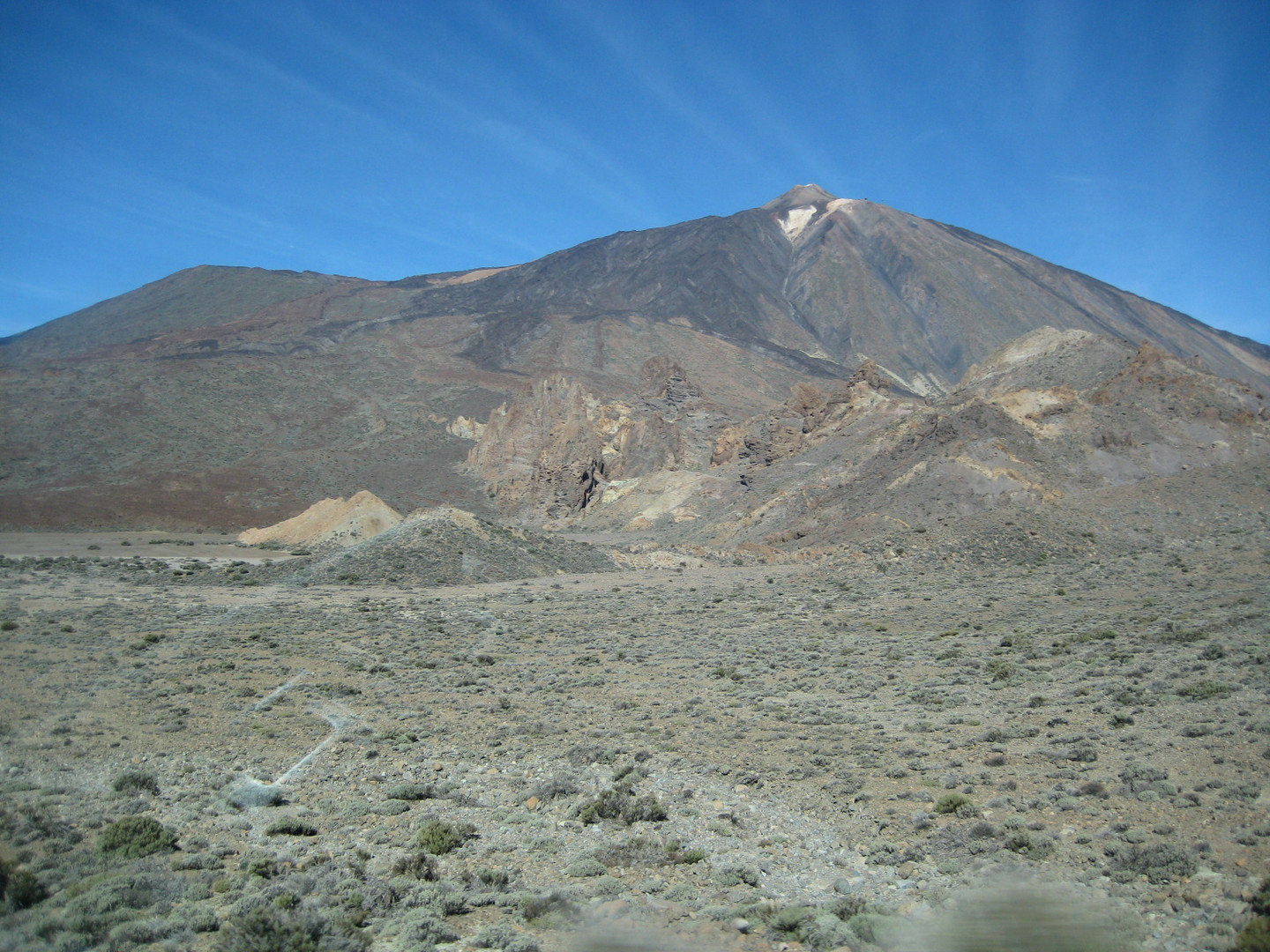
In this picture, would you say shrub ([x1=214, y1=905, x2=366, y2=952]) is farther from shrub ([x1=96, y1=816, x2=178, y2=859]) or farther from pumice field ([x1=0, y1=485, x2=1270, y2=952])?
shrub ([x1=96, y1=816, x2=178, y2=859])

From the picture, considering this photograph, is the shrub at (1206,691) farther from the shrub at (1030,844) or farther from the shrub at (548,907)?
the shrub at (548,907)

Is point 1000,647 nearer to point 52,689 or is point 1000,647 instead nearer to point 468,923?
point 468,923

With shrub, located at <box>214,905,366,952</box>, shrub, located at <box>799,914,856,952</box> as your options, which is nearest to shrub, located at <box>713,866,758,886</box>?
shrub, located at <box>799,914,856,952</box>

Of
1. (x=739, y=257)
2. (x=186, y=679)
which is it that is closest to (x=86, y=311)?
(x=739, y=257)

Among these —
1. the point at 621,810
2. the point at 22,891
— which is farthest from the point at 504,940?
the point at 22,891

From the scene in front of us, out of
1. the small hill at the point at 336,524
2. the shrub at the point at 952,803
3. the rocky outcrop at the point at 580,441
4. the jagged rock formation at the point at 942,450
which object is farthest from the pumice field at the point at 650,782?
the rocky outcrop at the point at 580,441

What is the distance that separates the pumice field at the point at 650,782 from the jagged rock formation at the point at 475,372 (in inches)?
1614

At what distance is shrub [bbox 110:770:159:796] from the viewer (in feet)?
28.1

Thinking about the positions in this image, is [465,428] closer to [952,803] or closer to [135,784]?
[135,784]

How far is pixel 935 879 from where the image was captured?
6656 mm

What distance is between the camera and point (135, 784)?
8727 millimetres

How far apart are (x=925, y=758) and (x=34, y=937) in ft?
29.1

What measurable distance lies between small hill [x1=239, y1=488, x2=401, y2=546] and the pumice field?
21005mm

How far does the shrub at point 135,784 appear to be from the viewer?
858 centimetres
